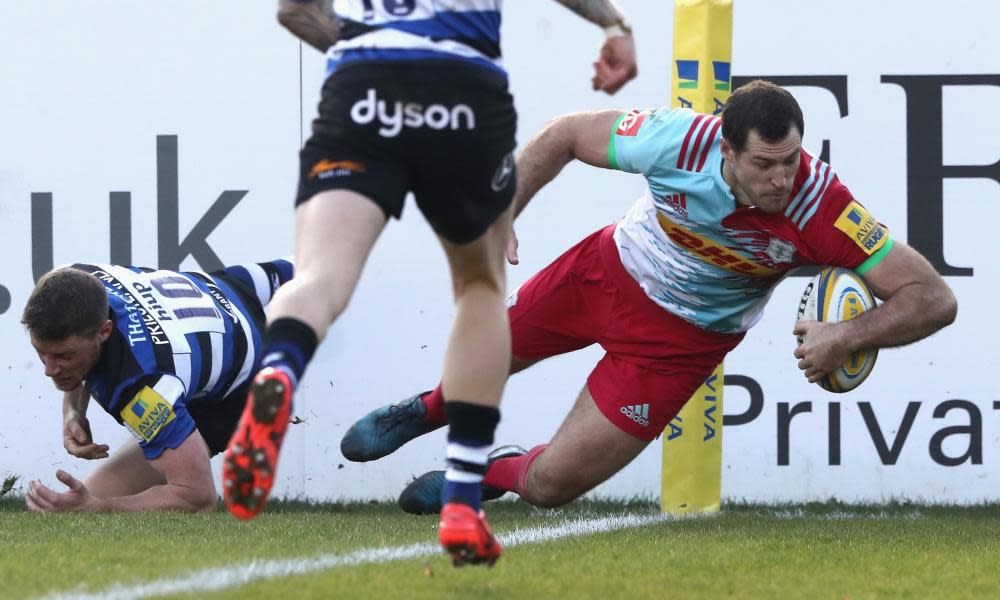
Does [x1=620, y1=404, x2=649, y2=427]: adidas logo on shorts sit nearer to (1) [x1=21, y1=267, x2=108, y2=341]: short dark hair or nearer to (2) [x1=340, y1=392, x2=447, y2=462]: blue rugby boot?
(2) [x1=340, y1=392, x2=447, y2=462]: blue rugby boot

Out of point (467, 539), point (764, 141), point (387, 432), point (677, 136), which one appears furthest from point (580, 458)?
point (467, 539)

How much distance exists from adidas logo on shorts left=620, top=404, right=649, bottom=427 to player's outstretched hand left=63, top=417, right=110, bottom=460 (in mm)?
1796

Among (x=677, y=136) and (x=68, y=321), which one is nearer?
(x=677, y=136)

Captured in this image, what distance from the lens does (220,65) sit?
601 centimetres

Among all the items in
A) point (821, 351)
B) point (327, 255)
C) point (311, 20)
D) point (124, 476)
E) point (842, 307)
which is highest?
point (311, 20)

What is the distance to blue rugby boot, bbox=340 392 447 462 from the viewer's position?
4.88m

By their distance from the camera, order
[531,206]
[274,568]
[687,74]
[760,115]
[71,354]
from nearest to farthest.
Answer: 1. [274,568]
2. [760,115]
3. [71,354]
4. [687,74]
5. [531,206]

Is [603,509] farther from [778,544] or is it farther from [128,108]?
[128,108]

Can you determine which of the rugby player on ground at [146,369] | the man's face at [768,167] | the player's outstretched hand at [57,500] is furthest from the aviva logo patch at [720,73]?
the player's outstretched hand at [57,500]

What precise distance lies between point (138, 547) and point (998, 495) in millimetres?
3603

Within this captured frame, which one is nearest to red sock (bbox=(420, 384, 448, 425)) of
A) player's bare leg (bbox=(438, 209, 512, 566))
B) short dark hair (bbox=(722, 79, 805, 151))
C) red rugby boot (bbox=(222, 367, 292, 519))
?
short dark hair (bbox=(722, 79, 805, 151))

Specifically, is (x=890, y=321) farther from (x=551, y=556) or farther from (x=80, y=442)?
(x=80, y=442)

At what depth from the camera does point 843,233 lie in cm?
436

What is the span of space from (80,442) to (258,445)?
2689mm
